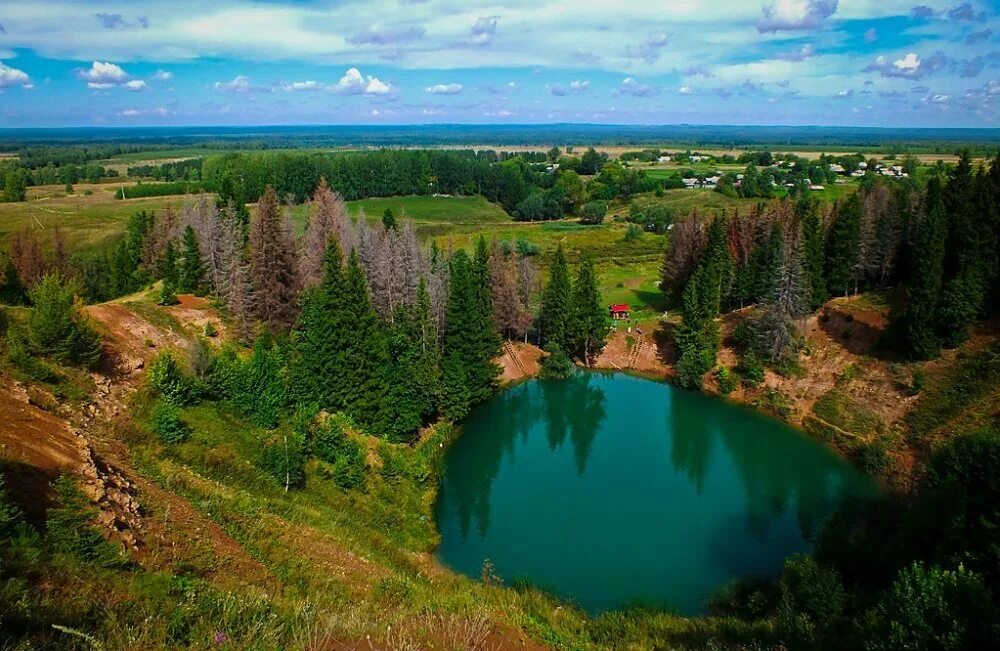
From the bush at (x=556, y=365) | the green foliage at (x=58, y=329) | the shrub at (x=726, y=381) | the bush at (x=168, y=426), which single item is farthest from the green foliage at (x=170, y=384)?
the shrub at (x=726, y=381)

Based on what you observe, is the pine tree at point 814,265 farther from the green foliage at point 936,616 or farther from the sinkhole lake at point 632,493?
the green foliage at point 936,616

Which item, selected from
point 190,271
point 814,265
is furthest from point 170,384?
point 814,265

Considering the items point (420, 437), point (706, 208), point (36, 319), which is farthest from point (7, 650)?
point (706, 208)

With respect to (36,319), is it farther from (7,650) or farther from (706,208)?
(706,208)

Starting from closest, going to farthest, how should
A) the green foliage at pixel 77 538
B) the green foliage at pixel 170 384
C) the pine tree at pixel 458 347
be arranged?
the green foliage at pixel 77 538 < the green foliage at pixel 170 384 < the pine tree at pixel 458 347

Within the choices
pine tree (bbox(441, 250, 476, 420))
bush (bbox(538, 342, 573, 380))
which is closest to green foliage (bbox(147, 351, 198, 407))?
pine tree (bbox(441, 250, 476, 420))

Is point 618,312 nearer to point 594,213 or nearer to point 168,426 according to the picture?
point 168,426
